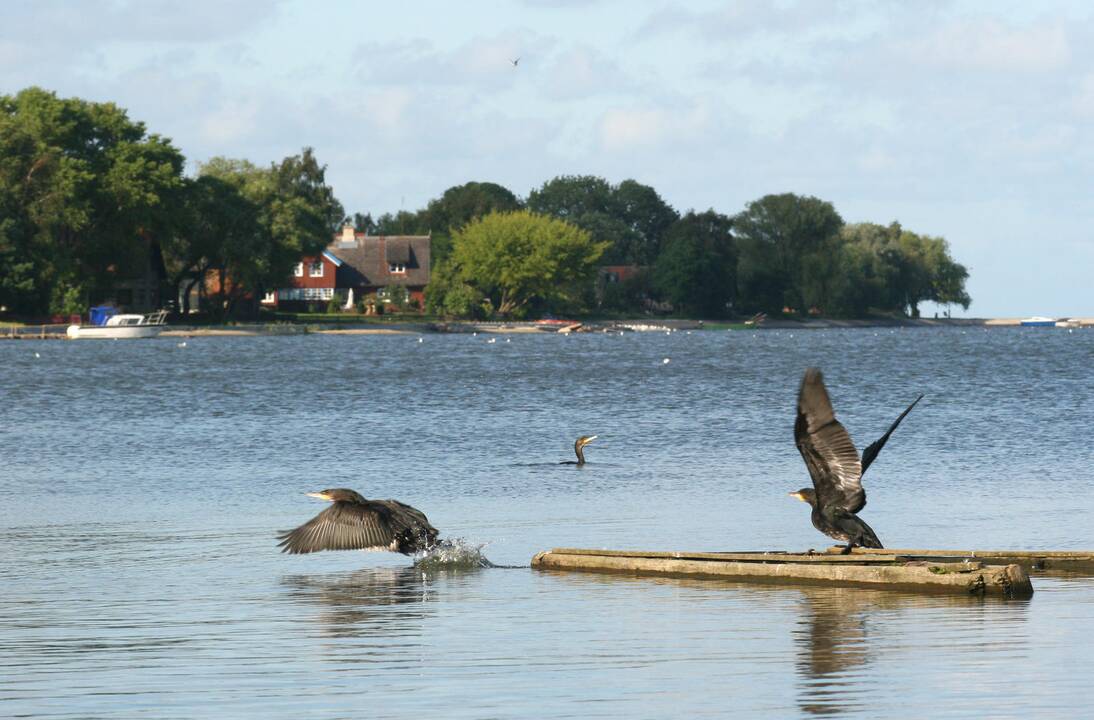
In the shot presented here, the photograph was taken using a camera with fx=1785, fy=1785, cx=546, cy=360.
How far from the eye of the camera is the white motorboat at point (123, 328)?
458 feet

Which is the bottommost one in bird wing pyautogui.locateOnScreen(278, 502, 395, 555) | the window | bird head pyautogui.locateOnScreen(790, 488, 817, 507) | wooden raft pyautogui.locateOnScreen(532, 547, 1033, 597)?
wooden raft pyautogui.locateOnScreen(532, 547, 1033, 597)

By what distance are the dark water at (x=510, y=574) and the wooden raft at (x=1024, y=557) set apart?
0.88 m

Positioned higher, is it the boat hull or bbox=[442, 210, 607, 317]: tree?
bbox=[442, 210, 607, 317]: tree

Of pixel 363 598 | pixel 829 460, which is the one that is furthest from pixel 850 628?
pixel 363 598

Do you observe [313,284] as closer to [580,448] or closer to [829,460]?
[580,448]

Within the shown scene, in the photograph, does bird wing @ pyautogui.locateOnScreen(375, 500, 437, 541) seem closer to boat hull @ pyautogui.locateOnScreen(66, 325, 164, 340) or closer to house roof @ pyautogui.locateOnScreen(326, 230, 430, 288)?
boat hull @ pyautogui.locateOnScreen(66, 325, 164, 340)

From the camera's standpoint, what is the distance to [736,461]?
34.8 m

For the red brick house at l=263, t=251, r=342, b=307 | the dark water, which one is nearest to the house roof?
the red brick house at l=263, t=251, r=342, b=307

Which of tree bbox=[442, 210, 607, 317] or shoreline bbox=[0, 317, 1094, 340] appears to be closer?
shoreline bbox=[0, 317, 1094, 340]

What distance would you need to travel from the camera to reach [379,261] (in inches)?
7466

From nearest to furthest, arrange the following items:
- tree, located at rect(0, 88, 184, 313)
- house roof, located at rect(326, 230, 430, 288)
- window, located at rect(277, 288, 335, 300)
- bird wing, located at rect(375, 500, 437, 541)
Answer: bird wing, located at rect(375, 500, 437, 541) < tree, located at rect(0, 88, 184, 313) < window, located at rect(277, 288, 335, 300) < house roof, located at rect(326, 230, 430, 288)

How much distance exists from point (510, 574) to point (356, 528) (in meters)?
1.87

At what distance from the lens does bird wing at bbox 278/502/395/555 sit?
729 inches

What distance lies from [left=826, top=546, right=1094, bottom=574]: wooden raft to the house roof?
17065 centimetres
